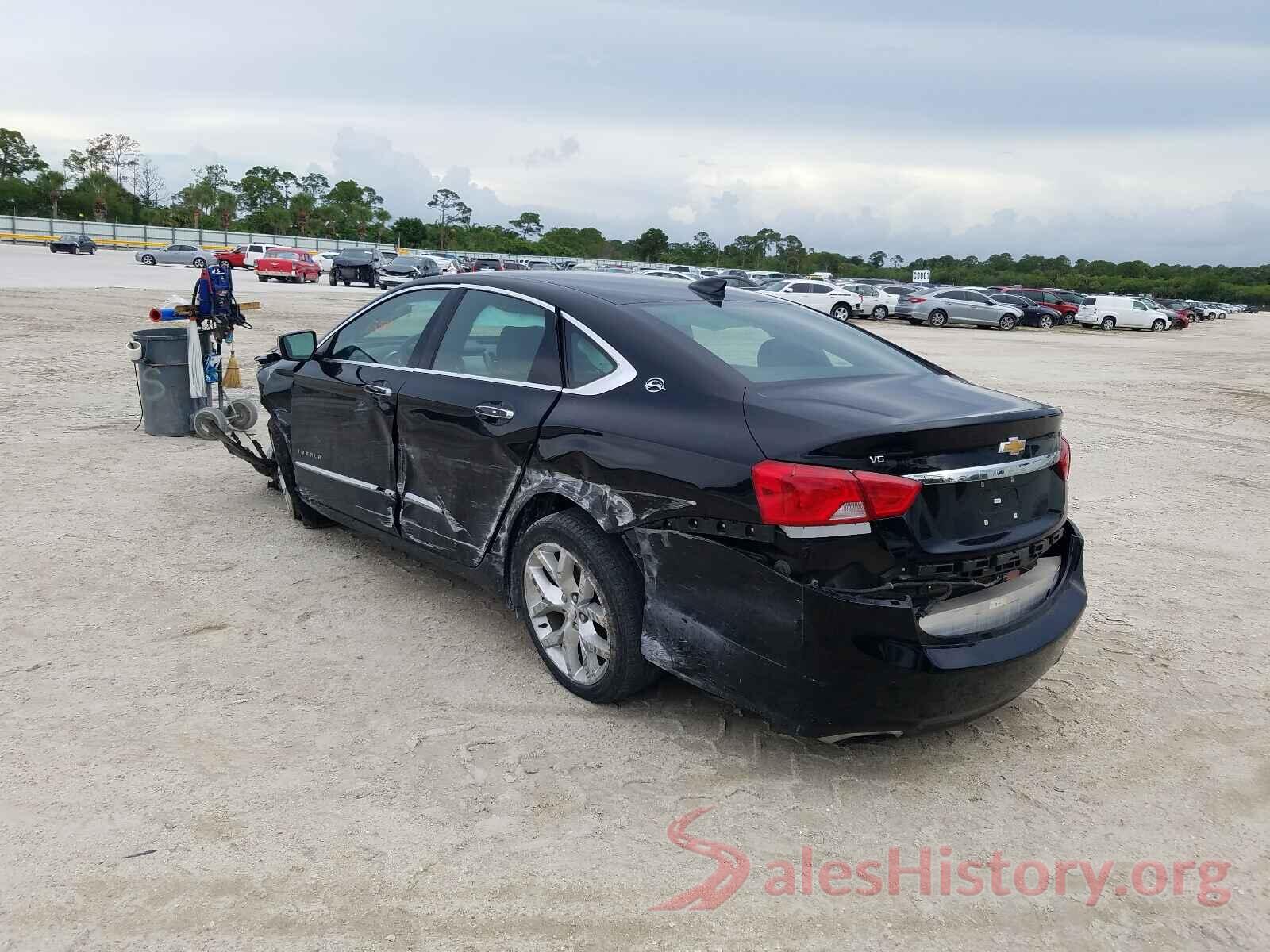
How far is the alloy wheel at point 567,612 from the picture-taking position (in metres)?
3.73

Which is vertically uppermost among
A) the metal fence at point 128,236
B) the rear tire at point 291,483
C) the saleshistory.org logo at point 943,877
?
the metal fence at point 128,236

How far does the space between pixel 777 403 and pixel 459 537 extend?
1.71 metres

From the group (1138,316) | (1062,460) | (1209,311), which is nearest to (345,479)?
(1062,460)

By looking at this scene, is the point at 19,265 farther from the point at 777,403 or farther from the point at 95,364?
the point at 777,403

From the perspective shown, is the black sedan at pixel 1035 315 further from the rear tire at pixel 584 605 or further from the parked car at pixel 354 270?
the rear tire at pixel 584 605

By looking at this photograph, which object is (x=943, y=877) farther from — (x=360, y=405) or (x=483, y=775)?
(x=360, y=405)

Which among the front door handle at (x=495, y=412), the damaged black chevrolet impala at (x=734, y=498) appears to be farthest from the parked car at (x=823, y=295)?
the front door handle at (x=495, y=412)

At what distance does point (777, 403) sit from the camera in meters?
3.34

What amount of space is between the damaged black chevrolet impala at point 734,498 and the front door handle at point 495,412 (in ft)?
0.04

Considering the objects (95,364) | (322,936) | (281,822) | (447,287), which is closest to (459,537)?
(447,287)

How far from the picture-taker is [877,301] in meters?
40.1

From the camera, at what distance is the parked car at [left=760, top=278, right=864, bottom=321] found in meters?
36.8

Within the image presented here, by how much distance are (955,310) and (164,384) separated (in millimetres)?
35151

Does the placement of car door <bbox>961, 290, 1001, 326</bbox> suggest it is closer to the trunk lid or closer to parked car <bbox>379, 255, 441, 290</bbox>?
parked car <bbox>379, 255, 441, 290</bbox>
